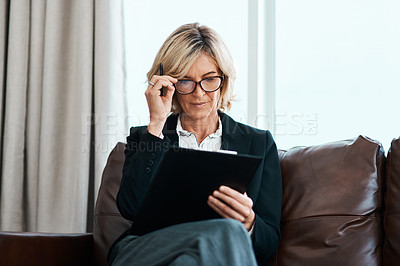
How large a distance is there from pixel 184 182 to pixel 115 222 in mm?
647

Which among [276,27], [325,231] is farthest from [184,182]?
[276,27]

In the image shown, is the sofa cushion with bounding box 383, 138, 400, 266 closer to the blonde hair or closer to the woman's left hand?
the woman's left hand

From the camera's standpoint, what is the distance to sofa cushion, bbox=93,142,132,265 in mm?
1707

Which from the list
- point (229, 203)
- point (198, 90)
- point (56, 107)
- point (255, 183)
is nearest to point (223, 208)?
point (229, 203)

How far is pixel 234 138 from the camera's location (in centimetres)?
166

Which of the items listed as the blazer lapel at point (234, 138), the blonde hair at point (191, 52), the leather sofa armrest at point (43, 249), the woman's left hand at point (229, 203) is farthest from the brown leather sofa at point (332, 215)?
the blonde hair at point (191, 52)

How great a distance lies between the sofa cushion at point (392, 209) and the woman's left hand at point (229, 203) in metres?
0.46

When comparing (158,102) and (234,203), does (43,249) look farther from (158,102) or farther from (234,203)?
(234,203)

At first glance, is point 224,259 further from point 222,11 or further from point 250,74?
point 222,11

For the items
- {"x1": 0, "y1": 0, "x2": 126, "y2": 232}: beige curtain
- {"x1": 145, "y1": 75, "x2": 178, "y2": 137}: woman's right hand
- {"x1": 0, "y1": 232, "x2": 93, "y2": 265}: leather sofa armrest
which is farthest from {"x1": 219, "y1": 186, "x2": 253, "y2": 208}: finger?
{"x1": 0, "y1": 0, "x2": 126, "y2": 232}: beige curtain

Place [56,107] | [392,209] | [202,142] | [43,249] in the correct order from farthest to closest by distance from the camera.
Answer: [56,107] < [202,142] < [43,249] < [392,209]

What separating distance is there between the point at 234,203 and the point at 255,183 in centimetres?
28

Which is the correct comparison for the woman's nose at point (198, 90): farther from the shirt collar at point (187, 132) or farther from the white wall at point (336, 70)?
the white wall at point (336, 70)

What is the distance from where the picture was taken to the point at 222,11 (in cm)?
226
